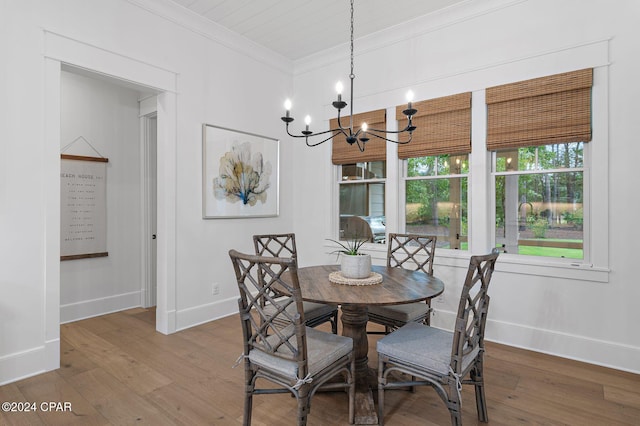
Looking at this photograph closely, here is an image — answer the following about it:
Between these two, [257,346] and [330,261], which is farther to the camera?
[330,261]

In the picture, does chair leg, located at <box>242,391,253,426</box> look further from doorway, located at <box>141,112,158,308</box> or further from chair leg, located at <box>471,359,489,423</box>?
doorway, located at <box>141,112,158,308</box>

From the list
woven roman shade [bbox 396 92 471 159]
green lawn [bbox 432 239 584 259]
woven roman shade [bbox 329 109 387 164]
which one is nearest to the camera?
green lawn [bbox 432 239 584 259]

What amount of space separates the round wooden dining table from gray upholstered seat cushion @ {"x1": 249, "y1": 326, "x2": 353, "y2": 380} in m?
0.22

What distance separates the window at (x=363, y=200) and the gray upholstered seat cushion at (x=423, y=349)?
2.02m

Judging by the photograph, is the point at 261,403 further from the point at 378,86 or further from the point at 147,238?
the point at 378,86

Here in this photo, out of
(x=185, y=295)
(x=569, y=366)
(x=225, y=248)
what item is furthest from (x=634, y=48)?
(x=185, y=295)

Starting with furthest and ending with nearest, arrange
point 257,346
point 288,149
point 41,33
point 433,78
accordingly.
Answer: point 288,149 → point 433,78 → point 41,33 → point 257,346

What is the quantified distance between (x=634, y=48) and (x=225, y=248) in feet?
13.3

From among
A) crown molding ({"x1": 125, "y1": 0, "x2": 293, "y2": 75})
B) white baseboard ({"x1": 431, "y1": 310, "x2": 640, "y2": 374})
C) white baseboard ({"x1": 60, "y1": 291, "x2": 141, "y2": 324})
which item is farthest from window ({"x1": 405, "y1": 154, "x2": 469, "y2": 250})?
white baseboard ({"x1": 60, "y1": 291, "x2": 141, "y2": 324})

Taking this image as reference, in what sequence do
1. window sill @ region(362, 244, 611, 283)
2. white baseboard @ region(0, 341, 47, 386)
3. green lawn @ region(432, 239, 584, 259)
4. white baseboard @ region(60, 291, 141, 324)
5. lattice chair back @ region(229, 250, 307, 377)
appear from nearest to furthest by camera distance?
lattice chair back @ region(229, 250, 307, 377) → white baseboard @ region(0, 341, 47, 386) → window sill @ region(362, 244, 611, 283) → green lawn @ region(432, 239, 584, 259) → white baseboard @ region(60, 291, 141, 324)

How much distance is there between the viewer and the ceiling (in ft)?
10.8

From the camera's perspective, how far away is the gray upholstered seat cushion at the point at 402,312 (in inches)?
96.8

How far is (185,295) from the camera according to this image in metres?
3.58

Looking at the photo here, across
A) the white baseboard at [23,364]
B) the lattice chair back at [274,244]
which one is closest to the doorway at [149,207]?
the lattice chair back at [274,244]
